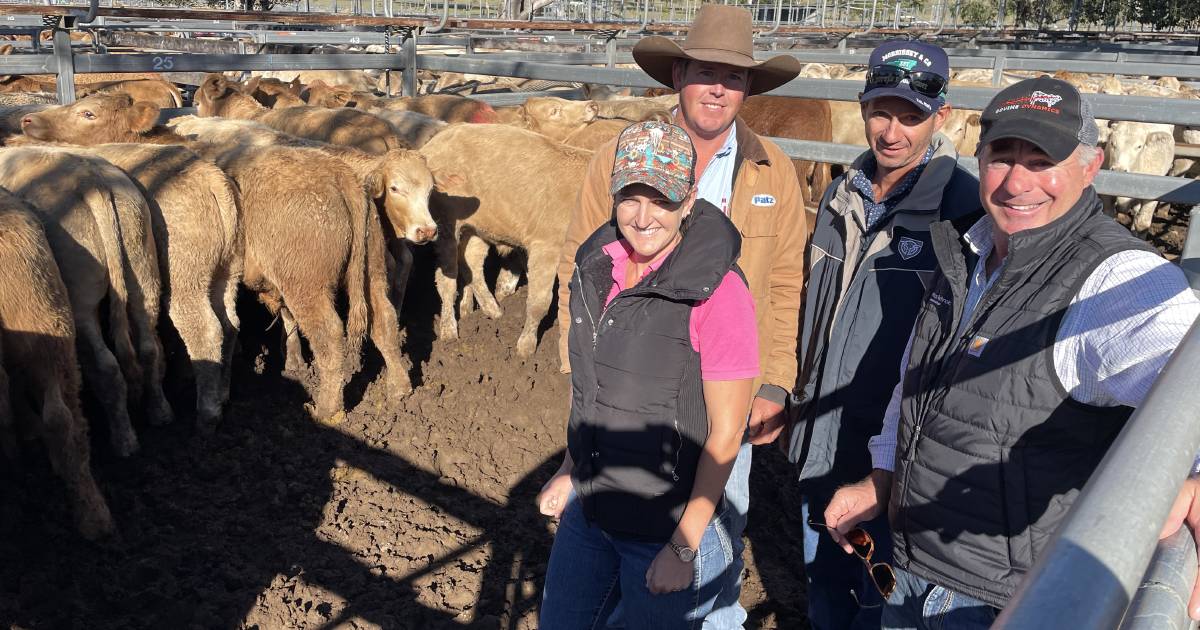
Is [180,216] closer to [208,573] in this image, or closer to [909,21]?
[208,573]

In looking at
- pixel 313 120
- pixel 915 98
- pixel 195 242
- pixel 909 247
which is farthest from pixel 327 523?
pixel 313 120

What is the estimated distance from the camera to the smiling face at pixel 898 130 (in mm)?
2893

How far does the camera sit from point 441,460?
17.9ft

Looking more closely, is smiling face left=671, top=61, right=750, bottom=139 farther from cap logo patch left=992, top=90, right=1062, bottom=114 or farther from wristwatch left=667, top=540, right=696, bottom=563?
wristwatch left=667, top=540, right=696, bottom=563

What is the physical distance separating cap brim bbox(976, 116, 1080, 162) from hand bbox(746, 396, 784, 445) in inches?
52.3

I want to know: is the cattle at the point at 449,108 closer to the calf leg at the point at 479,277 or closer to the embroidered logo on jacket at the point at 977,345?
the calf leg at the point at 479,277

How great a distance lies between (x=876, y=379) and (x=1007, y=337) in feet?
3.22

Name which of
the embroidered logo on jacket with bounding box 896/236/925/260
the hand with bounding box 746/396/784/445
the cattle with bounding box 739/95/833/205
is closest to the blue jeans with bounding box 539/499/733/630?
the hand with bounding box 746/396/784/445

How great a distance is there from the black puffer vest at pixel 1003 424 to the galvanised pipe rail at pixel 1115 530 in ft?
3.23

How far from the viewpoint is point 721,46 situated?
9.82 ft

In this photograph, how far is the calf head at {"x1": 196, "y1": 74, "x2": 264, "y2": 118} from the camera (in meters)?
9.26

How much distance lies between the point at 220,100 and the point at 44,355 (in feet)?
18.7

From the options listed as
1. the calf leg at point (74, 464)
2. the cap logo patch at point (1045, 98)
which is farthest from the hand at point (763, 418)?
the calf leg at point (74, 464)

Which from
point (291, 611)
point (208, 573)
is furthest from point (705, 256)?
point (208, 573)
